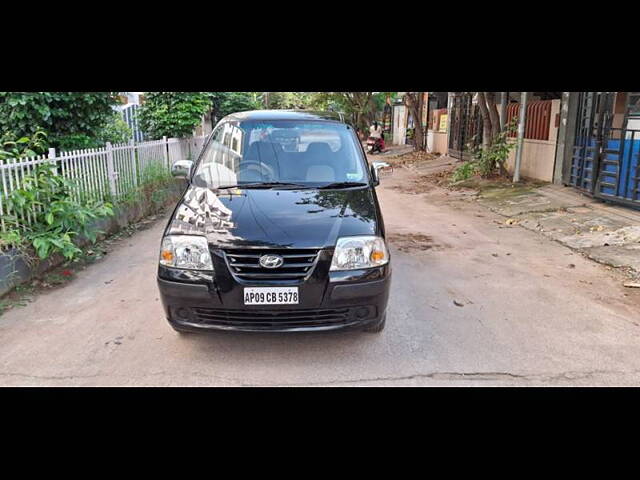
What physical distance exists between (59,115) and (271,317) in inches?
211

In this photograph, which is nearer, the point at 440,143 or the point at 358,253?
the point at 358,253

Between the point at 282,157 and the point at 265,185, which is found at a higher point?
the point at 282,157

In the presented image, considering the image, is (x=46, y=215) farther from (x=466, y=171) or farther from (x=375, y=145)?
(x=375, y=145)

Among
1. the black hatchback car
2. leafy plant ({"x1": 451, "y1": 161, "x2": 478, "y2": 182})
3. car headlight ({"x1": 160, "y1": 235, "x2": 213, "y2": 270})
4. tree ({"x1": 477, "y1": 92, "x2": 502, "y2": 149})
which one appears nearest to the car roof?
the black hatchback car

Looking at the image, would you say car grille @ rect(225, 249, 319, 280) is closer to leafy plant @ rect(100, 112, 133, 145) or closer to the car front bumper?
the car front bumper

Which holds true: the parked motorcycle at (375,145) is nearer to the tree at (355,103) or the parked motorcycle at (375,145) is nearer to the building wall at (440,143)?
the building wall at (440,143)

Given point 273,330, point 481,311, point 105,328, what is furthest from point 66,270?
point 481,311

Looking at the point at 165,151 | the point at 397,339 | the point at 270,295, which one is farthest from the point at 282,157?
the point at 165,151

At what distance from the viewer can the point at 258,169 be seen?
446cm

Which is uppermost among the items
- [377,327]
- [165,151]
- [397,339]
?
[165,151]

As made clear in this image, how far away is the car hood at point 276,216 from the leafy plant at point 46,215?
1888 mm

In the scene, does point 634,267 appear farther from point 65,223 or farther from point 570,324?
point 65,223

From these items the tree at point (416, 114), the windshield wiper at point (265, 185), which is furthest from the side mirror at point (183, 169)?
the tree at point (416, 114)

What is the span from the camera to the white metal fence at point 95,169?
512 cm
